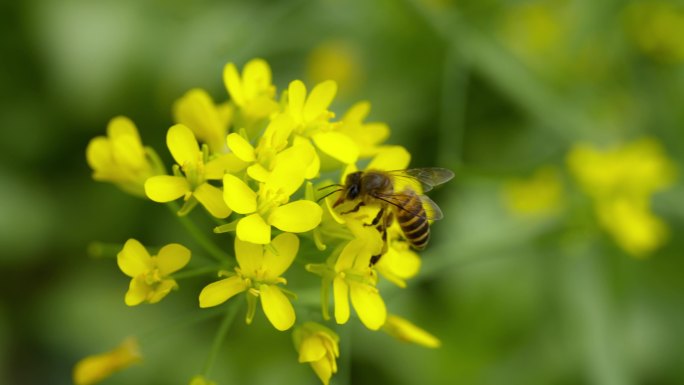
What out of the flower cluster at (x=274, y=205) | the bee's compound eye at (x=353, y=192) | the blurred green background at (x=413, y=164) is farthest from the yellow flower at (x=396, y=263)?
the blurred green background at (x=413, y=164)

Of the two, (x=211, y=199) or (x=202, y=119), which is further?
(x=202, y=119)

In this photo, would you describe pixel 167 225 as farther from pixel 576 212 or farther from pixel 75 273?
pixel 576 212

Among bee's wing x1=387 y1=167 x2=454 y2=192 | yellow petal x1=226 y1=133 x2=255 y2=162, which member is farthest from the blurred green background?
yellow petal x1=226 y1=133 x2=255 y2=162

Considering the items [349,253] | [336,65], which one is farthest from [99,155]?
[336,65]

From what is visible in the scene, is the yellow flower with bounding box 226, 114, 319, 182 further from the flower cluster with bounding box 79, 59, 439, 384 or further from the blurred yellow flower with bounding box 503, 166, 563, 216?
the blurred yellow flower with bounding box 503, 166, 563, 216

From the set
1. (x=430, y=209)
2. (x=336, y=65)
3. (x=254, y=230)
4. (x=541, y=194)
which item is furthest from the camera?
(x=336, y=65)

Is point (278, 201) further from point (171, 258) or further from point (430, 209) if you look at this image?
point (430, 209)
